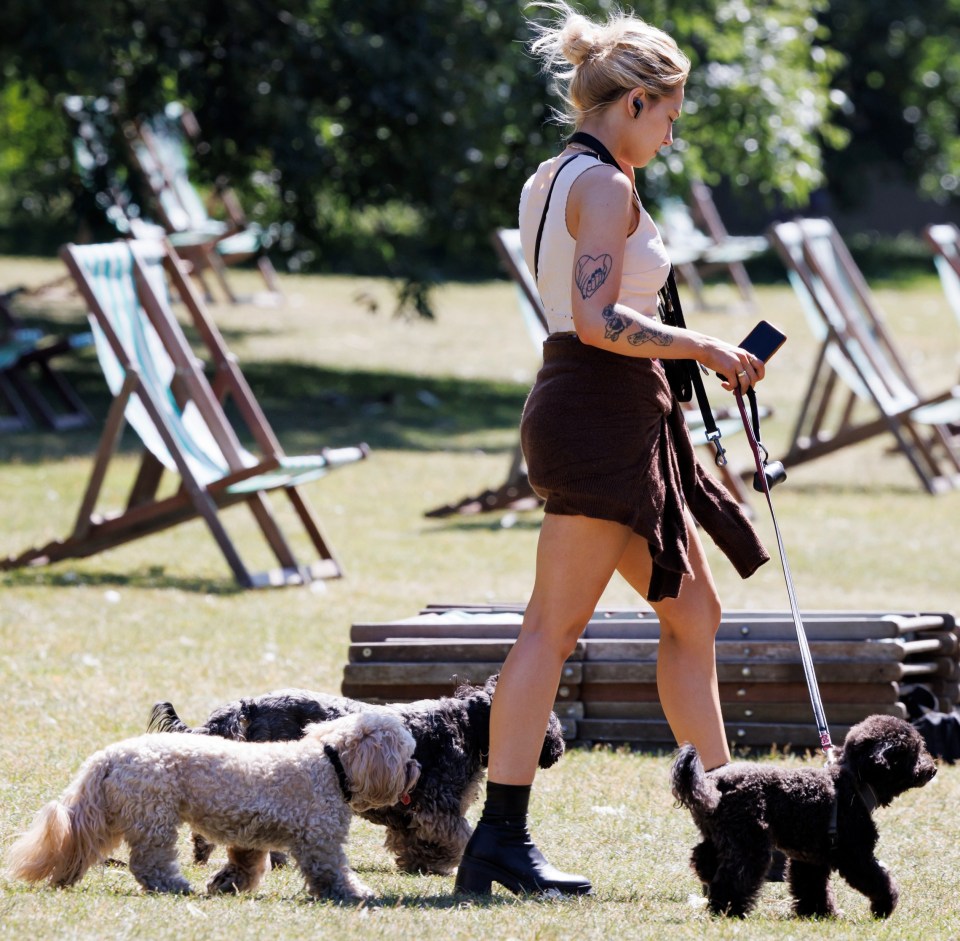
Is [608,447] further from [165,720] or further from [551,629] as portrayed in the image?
[165,720]

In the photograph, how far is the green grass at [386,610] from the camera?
3.63 meters

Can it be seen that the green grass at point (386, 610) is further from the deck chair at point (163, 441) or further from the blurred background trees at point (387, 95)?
the blurred background trees at point (387, 95)

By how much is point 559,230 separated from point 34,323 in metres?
15.5

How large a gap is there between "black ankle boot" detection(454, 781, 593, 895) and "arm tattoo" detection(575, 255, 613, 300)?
3.89ft

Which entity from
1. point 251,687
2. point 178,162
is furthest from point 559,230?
point 178,162

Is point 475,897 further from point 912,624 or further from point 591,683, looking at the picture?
point 912,624

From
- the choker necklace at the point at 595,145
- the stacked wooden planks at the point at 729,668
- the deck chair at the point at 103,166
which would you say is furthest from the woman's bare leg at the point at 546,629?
the deck chair at the point at 103,166

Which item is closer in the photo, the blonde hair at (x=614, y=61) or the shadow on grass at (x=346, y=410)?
the blonde hair at (x=614, y=61)

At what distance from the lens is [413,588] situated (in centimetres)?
806

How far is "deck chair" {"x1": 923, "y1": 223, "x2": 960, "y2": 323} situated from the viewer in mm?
12383

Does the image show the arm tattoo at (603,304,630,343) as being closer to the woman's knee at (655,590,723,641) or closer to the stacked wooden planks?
the woman's knee at (655,590,723,641)

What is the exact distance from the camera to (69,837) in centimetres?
366

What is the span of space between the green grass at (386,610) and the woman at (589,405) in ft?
1.22

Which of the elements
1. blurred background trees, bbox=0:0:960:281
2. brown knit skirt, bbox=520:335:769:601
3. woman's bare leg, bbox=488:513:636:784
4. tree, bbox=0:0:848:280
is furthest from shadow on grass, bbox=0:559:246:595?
tree, bbox=0:0:848:280
